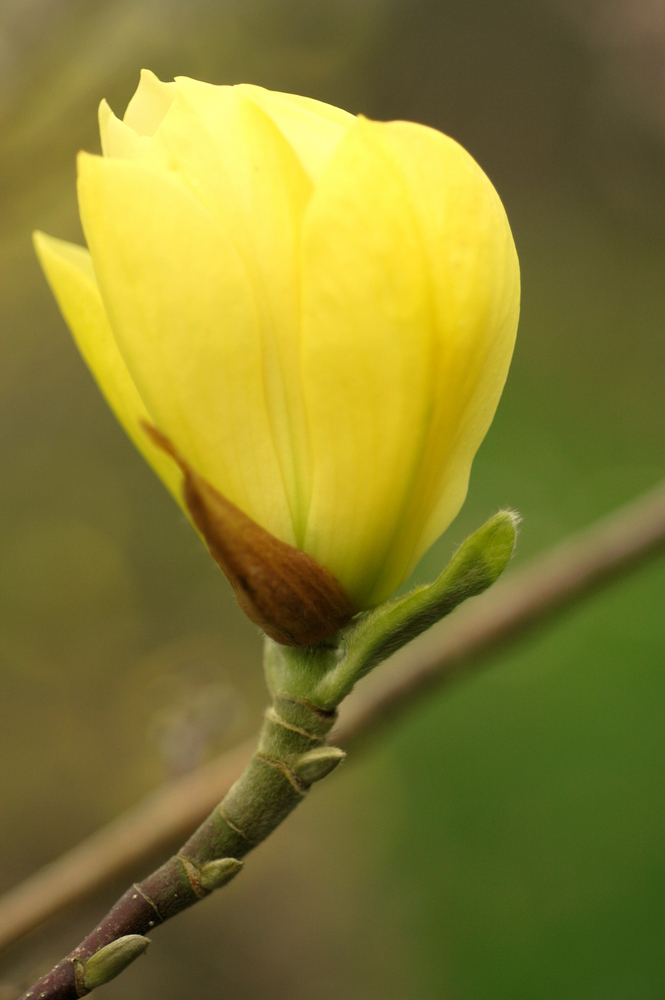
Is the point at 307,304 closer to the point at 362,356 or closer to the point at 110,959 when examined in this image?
the point at 362,356

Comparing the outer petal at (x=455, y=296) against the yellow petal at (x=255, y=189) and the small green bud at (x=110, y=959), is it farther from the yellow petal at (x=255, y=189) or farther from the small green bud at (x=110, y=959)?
the small green bud at (x=110, y=959)

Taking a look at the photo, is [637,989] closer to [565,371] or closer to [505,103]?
[565,371]

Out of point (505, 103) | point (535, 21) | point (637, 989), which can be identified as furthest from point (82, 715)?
point (535, 21)

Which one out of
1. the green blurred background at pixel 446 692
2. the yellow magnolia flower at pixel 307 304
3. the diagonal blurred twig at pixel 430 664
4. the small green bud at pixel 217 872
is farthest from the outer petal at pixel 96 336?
the green blurred background at pixel 446 692

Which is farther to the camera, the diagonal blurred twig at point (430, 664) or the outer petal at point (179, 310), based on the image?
the diagonal blurred twig at point (430, 664)

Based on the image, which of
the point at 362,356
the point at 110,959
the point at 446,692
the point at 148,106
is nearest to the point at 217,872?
the point at 110,959
